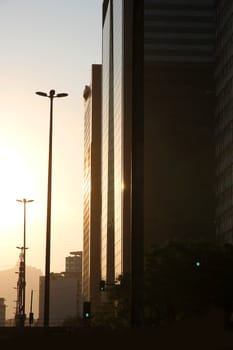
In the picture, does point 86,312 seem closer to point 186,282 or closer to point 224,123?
point 186,282

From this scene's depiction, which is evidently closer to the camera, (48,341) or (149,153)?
(48,341)

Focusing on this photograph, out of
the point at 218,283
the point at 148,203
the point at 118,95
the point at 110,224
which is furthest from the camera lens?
the point at 110,224

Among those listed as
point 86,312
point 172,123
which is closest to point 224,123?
point 172,123

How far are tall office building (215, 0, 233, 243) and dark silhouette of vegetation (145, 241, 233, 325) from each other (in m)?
58.3

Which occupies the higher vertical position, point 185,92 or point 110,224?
point 185,92

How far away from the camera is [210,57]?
554 feet

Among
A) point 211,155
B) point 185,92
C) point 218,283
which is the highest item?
point 185,92

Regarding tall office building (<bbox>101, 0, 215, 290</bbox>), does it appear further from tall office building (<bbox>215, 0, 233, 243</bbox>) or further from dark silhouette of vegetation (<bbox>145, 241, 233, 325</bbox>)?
dark silhouette of vegetation (<bbox>145, 241, 233, 325</bbox>)

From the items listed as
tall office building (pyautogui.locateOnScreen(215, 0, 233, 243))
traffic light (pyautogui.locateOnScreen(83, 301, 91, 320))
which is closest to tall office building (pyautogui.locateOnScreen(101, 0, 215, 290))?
tall office building (pyautogui.locateOnScreen(215, 0, 233, 243))

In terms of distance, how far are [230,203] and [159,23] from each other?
51214mm

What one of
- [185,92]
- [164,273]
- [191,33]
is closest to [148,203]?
[185,92]

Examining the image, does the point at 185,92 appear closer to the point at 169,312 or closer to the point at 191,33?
the point at 191,33

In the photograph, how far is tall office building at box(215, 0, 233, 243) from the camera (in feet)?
459

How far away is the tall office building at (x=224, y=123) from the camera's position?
140 metres
